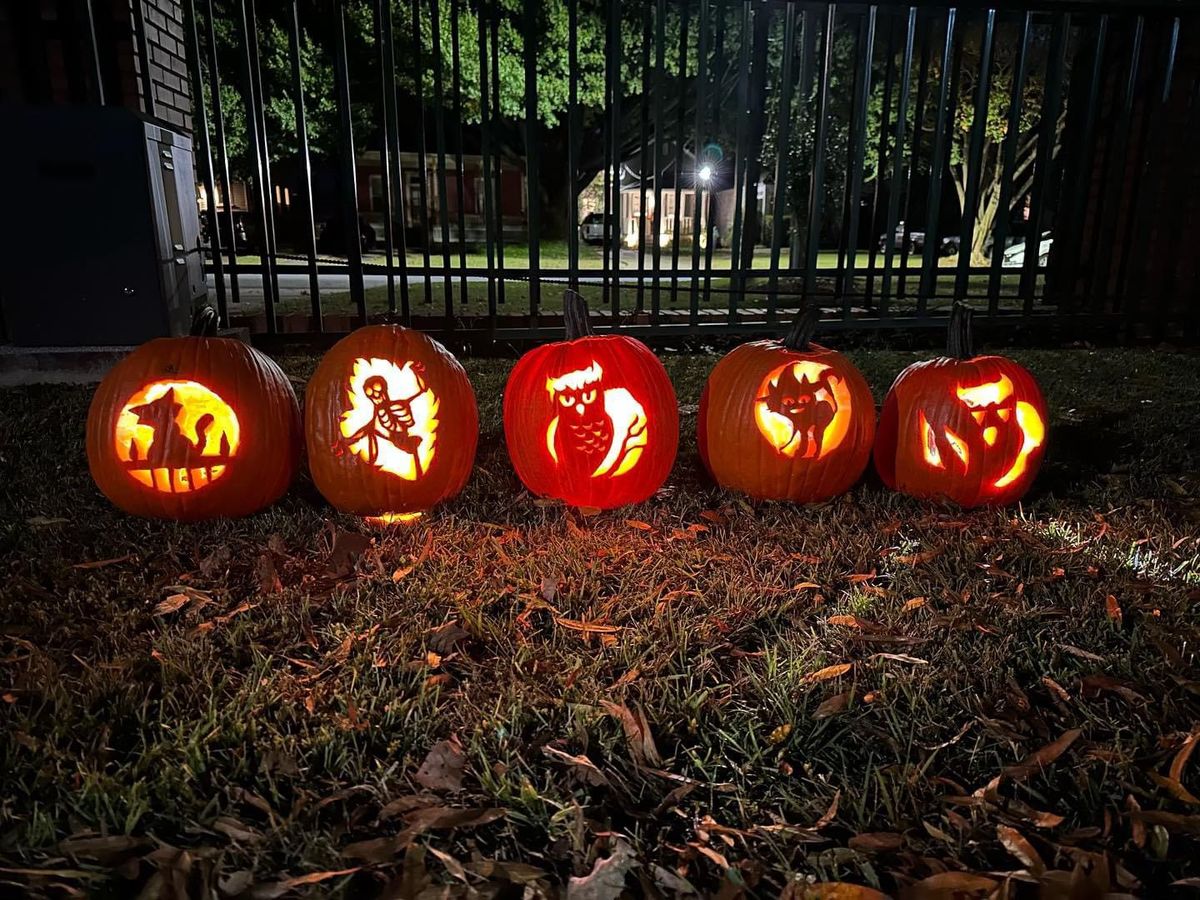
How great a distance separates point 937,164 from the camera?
512cm

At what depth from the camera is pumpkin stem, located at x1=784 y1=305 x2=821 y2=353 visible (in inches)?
102

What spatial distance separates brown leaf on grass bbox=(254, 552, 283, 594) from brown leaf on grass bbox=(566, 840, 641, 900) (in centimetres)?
120

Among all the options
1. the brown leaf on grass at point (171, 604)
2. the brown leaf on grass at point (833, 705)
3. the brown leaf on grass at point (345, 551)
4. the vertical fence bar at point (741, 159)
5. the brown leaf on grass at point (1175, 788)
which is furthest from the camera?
the vertical fence bar at point (741, 159)

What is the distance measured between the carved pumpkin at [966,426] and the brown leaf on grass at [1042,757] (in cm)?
120

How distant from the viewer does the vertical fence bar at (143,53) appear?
14.8ft

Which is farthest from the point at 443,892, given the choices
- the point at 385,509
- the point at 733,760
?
the point at 385,509

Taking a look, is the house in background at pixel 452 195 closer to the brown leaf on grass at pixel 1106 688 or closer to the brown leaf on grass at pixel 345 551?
the brown leaf on grass at pixel 345 551

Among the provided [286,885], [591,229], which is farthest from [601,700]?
[591,229]

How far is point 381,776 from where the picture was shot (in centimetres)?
140

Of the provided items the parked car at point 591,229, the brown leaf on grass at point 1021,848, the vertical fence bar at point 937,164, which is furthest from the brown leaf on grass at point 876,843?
the parked car at point 591,229

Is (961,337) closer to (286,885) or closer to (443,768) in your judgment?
(443,768)

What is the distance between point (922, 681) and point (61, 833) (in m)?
1.64

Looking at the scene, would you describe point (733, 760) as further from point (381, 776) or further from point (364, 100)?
point (364, 100)

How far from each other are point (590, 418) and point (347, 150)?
3243mm
